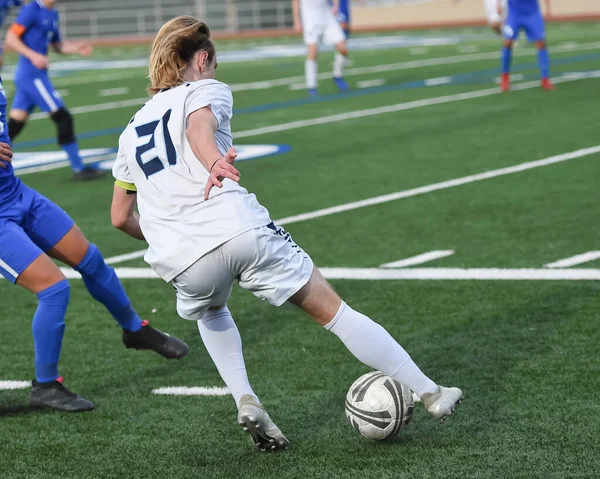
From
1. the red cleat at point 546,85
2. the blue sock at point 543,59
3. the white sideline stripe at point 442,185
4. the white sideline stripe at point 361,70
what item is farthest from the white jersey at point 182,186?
the white sideline stripe at point 361,70

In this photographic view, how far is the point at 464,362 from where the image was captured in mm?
6129

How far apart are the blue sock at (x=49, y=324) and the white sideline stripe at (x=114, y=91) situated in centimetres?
1716

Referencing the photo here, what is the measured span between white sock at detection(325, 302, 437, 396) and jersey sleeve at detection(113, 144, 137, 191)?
96 centimetres

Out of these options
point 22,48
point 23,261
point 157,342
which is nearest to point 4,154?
point 23,261

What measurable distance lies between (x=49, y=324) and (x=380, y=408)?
163cm

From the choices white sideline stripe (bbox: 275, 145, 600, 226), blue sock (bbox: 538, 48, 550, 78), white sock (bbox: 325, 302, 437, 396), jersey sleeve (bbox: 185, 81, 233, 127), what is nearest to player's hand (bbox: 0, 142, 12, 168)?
jersey sleeve (bbox: 185, 81, 233, 127)

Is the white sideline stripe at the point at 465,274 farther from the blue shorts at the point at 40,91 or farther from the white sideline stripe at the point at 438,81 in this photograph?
the white sideline stripe at the point at 438,81

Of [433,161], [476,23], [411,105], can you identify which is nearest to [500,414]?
[433,161]

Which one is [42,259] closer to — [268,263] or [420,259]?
[268,263]

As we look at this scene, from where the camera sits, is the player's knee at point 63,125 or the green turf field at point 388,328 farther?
the player's knee at point 63,125

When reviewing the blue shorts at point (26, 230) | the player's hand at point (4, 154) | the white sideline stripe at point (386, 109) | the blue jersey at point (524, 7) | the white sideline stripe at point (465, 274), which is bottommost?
the white sideline stripe at point (386, 109)

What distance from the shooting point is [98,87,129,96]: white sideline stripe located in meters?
22.7

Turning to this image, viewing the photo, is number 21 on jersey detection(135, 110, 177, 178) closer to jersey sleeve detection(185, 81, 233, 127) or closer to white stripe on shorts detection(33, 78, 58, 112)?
jersey sleeve detection(185, 81, 233, 127)

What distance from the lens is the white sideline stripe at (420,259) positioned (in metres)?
8.34
